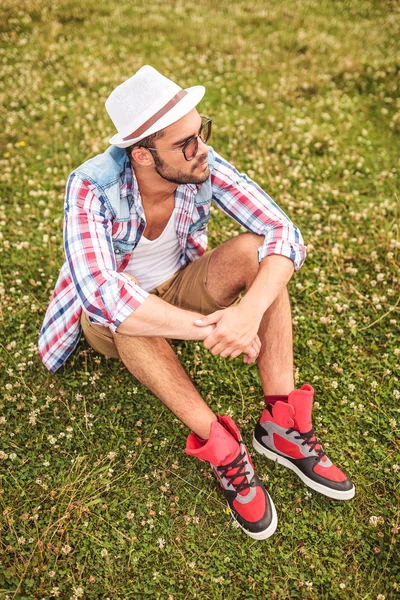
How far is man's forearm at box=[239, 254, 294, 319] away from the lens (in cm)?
400

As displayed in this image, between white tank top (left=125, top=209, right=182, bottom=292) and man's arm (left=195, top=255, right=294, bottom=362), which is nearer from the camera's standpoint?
man's arm (left=195, top=255, right=294, bottom=362)

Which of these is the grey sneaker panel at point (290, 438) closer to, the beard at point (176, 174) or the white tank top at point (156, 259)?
the white tank top at point (156, 259)

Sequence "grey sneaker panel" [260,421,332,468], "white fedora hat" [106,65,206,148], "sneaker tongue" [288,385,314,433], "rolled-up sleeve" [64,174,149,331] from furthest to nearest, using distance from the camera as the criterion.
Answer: "grey sneaker panel" [260,421,332,468]
"sneaker tongue" [288,385,314,433]
"white fedora hat" [106,65,206,148]
"rolled-up sleeve" [64,174,149,331]

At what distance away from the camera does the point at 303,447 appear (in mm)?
4312

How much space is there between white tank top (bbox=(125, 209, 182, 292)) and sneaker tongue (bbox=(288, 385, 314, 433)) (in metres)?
1.74

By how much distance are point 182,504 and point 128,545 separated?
54cm

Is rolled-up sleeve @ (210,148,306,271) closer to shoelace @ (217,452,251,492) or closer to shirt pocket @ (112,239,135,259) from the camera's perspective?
shirt pocket @ (112,239,135,259)

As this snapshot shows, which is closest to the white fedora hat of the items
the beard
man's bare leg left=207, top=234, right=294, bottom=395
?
the beard

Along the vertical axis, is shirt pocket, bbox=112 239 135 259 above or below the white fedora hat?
below

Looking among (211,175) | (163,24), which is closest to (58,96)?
(163,24)

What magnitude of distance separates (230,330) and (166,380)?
675mm

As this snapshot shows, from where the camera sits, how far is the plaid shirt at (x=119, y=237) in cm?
377

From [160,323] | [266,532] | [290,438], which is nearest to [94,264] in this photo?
[160,323]

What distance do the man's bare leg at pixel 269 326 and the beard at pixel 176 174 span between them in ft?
2.11
